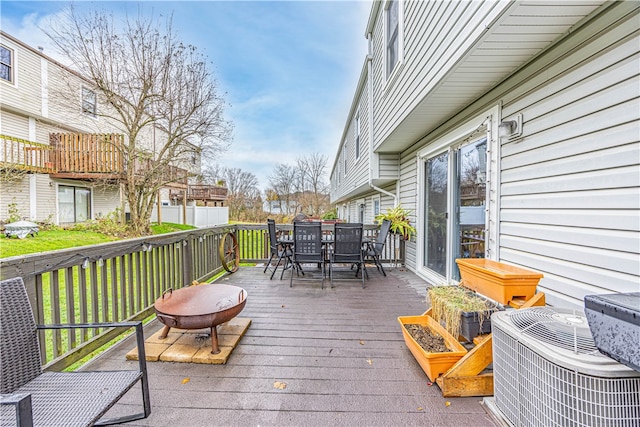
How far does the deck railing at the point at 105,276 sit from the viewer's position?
186 cm

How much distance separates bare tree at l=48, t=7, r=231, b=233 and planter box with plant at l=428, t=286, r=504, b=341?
885 cm

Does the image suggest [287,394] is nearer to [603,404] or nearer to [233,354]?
[233,354]

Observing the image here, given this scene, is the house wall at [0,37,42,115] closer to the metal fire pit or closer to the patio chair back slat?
the metal fire pit

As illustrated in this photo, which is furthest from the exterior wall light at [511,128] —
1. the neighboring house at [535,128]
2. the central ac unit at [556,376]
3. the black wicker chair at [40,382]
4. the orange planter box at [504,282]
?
the black wicker chair at [40,382]

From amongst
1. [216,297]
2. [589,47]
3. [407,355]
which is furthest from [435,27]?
[216,297]

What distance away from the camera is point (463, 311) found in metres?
2.03

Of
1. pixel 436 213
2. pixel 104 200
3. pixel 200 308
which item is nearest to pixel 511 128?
pixel 436 213

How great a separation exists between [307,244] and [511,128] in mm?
3001

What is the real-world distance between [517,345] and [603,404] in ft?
1.22

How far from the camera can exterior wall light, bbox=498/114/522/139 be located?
102 inches

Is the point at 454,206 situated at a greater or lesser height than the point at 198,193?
lesser

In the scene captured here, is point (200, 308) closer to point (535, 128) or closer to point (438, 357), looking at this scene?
point (438, 357)

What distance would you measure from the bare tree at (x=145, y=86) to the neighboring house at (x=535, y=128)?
6916 millimetres

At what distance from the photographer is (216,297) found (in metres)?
2.54
